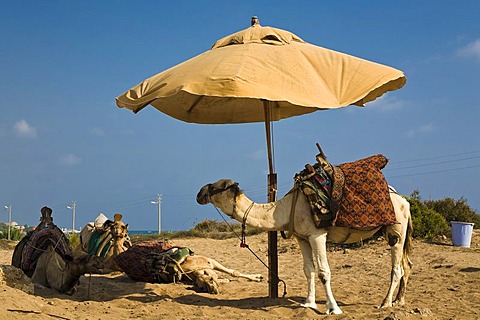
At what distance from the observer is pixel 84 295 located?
9.16 metres

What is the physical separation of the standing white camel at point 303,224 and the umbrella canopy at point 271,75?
53.0 inches

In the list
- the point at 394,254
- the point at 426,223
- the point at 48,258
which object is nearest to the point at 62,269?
the point at 48,258

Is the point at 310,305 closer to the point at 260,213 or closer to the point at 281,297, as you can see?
the point at 281,297

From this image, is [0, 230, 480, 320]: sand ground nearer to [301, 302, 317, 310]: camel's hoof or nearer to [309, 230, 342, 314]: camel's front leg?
[301, 302, 317, 310]: camel's hoof

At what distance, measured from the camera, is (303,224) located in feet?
25.8

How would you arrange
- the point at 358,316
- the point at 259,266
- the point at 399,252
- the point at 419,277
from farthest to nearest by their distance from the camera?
the point at 259,266, the point at 419,277, the point at 399,252, the point at 358,316

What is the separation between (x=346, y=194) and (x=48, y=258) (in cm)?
479

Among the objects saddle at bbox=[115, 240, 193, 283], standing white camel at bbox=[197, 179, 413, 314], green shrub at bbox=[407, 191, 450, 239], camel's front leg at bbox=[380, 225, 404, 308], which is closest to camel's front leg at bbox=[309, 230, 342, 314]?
standing white camel at bbox=[197, 179, 413, 314]

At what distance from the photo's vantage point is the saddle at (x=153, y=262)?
34.1 ft

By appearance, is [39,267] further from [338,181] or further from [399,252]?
[399,252]

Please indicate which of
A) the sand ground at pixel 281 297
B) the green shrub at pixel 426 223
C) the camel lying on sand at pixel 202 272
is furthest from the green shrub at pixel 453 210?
the camel lying on sand at pixel 202 272

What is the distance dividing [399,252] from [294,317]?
180cm

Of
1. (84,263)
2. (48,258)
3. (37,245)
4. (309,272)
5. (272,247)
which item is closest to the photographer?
(309,272)

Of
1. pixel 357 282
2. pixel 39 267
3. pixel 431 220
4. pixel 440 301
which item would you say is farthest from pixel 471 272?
pixel 39 267
